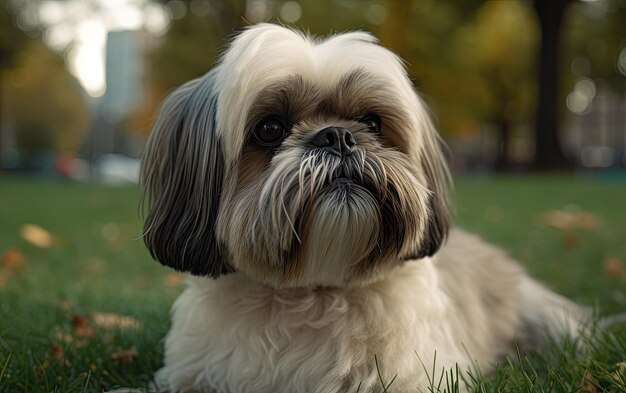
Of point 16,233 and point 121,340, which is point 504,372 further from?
point 16,233

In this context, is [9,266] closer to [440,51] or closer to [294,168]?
[294,168]

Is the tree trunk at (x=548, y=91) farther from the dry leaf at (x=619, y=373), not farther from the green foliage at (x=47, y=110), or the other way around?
the green foliage at (x=47, y=110)

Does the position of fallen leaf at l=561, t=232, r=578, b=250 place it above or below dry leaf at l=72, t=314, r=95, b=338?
below

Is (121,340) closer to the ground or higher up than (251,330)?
closer to the ground

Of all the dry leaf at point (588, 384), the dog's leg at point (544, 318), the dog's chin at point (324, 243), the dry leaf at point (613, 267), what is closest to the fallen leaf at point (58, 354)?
the dog's chin at point (324, 243)

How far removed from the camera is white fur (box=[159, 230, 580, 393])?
2445 millimetres

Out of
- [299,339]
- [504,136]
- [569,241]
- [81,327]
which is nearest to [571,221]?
[569,241]

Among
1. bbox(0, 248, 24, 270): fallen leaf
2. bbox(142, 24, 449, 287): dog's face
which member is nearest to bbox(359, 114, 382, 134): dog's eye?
bbox(142, 24, 449, 287): dog's face

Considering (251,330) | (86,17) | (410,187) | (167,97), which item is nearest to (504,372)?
(410,187)

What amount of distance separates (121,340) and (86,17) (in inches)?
896

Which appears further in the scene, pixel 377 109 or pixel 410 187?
pixel 377 109

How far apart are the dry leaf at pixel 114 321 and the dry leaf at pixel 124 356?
35 cm

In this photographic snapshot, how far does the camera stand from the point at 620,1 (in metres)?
26.9

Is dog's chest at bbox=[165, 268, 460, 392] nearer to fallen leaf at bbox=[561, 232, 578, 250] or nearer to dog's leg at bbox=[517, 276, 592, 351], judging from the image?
dog's leg at bbox=[517, 276, 592, 351]
